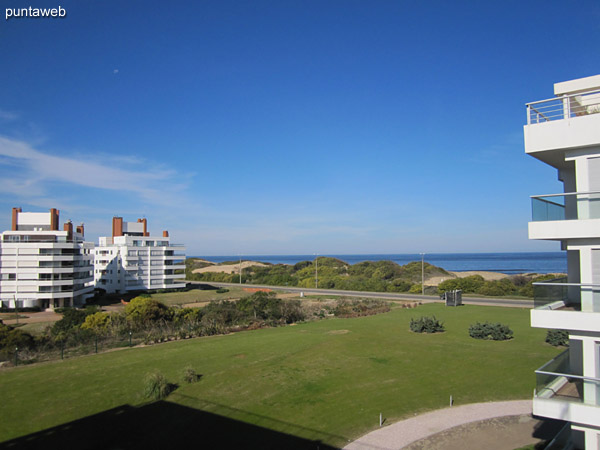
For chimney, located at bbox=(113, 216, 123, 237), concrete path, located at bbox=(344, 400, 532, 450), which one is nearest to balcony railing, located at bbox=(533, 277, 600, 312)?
concrete path, located at bbox=(344, 400, 532, 450)

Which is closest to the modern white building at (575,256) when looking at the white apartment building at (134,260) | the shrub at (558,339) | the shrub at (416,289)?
the shrub at (558,339)

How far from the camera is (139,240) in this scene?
61438 millimetres

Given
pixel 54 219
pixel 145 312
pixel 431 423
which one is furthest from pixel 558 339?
pixel 54 219

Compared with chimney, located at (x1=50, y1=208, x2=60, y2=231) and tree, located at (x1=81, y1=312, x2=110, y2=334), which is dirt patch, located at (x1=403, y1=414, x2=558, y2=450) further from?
chimney, located at (x1=50, y1=208, x2=60, y2=231)

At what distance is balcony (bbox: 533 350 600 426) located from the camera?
24.5 ft

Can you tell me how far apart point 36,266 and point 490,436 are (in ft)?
160

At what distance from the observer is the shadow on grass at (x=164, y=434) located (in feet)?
38.9

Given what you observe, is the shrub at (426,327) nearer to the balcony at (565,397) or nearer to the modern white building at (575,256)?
the modern white building at (575,256)

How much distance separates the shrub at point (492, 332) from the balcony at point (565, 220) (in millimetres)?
15581

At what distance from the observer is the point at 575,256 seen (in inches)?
379

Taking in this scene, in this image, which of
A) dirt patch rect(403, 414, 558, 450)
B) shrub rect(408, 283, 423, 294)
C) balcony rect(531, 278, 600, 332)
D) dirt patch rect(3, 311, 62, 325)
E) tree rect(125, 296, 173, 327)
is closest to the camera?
balcony rect(531, 278, 600, 332)

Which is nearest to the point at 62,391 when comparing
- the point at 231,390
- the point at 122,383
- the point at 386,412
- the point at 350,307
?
the point at 122,383

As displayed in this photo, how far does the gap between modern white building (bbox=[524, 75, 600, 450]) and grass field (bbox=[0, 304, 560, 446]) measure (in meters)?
5.95

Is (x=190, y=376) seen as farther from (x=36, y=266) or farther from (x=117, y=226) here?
(x=117, y=226)
